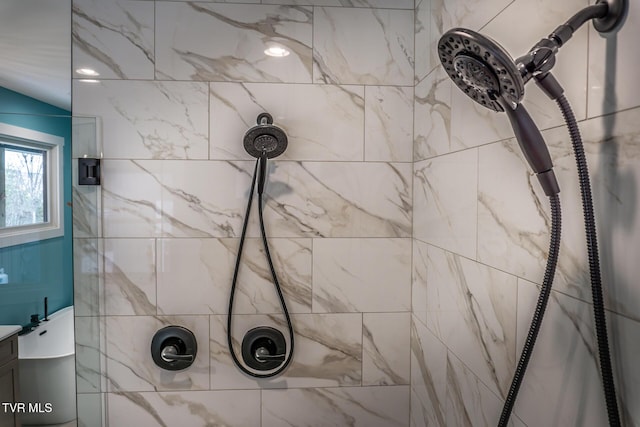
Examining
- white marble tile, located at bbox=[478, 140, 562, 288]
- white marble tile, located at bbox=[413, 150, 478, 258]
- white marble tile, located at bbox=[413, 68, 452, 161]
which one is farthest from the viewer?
white marble tile, located at bbox=[413, 68, 452, 161]

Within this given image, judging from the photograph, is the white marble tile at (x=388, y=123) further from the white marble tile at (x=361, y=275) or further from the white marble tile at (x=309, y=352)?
the white marble tile at (x=309, y=352)

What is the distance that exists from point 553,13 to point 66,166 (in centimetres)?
156

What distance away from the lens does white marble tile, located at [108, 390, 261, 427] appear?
154 centimetres

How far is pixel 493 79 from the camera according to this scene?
567 millimetres

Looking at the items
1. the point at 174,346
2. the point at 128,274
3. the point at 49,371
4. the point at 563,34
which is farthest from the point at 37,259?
the point at 563,34

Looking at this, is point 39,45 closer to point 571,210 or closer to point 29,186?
point 29,186

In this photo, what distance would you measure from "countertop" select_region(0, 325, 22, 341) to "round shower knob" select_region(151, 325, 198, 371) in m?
0.45

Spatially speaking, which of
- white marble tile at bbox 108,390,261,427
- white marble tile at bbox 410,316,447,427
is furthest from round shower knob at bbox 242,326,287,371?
white marble tile at bbox 410,316,447,427

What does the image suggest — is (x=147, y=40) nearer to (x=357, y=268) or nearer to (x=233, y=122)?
(x=233, y=122)

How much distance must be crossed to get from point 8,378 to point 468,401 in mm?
1483

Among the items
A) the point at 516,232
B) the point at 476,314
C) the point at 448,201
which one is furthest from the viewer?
the point at 448,201

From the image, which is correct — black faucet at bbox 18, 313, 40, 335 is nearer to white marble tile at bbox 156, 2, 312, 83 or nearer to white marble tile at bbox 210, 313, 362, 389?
white marble tile at bbox 210, 313, 362, 389

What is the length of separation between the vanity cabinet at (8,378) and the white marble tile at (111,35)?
979 millimetres

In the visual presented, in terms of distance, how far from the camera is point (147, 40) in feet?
4.93
